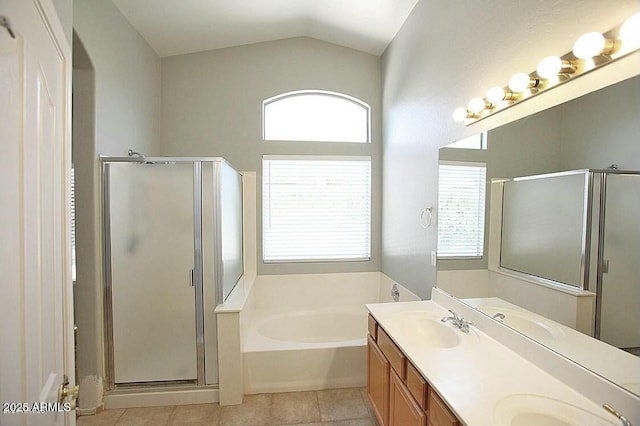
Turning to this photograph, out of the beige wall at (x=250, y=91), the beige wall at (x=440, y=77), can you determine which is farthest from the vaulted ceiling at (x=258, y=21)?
the beige wall at (x=440, y=77)

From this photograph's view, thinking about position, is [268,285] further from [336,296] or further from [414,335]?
[414,335]

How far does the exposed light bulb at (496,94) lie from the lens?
155 cm

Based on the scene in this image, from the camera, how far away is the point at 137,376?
7.84 ft

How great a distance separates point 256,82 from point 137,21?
1179 millimetres

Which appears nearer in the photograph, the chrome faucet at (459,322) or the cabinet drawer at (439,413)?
the cabinet drawer at (439,413)

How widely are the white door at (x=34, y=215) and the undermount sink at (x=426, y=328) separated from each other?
5.12ft

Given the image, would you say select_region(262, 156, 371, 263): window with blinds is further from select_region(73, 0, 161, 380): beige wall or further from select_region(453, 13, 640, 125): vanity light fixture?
select_region(453, 13, 640, 125): vanity light fixture

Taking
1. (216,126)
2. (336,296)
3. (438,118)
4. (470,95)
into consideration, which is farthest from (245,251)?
(470,95)

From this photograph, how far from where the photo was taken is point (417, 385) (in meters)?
1.39

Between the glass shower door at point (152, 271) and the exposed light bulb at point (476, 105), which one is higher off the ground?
the exposed light bulb at point (476, 105)

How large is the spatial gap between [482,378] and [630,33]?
1.33 metres

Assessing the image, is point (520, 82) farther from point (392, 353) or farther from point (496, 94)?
point (392, 353)

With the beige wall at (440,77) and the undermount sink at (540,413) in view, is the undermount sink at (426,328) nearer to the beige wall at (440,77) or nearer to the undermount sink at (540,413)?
the beige wall at (440,77)

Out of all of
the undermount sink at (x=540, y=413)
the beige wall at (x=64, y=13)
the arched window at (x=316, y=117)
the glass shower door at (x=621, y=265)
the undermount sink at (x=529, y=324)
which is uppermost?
the arched window at (x=316, y=117)
